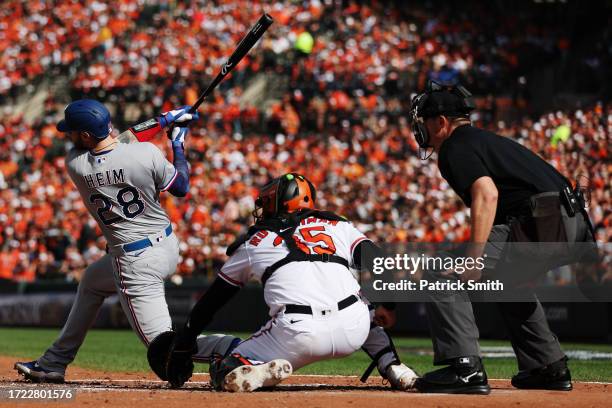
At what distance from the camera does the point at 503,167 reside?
5988mm

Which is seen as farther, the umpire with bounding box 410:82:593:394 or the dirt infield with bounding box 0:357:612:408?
the umpire with bounding box 410:82:593:394

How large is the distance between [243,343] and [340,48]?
19145 millimetres

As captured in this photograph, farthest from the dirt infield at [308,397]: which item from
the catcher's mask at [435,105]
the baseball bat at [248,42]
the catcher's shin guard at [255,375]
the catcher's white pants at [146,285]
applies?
the baseball bat at [248,42]

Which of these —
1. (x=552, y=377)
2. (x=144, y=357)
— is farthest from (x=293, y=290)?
(x=144, y=357)

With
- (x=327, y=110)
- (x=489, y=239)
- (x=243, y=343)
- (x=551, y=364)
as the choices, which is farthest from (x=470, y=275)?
(x=327, y=110)

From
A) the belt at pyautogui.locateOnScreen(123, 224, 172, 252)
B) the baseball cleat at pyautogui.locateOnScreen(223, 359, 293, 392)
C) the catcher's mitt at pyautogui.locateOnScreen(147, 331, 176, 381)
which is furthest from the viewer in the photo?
the belt at pyautogui.locateOnScreen(123, 224, 172, 252)

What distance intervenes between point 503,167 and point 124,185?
244cm

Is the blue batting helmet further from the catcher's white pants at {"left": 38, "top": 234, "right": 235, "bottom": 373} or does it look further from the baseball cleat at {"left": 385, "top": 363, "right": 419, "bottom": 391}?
the baseball cleat at {"left": 385, "top": 363, "right": 419, "bottom": 391}

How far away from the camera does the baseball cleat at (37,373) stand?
7.15 metres

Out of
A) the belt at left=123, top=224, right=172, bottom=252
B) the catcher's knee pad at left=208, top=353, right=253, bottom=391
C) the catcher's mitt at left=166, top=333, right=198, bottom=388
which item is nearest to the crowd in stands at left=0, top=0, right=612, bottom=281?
the belt at left=123, top=224, right=172, bottom=252

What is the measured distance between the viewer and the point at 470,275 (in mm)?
5762

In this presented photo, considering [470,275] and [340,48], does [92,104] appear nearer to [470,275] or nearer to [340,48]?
[470,275]

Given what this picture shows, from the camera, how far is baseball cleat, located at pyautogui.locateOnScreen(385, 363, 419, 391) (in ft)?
20.2

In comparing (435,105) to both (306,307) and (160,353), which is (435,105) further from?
(160,353)
